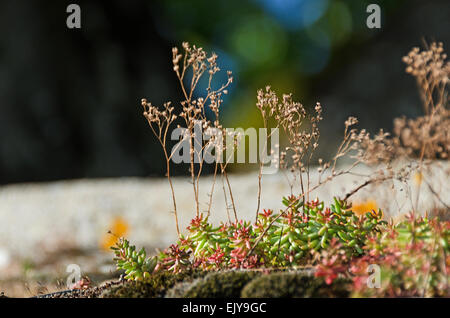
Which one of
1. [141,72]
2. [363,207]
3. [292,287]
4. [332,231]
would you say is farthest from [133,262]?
[141,72]

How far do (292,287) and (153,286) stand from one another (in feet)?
1.84

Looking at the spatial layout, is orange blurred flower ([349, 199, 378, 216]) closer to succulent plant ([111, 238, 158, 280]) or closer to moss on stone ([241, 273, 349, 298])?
moss on stone ([241, 273, 349, 298])

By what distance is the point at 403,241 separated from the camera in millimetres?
1829

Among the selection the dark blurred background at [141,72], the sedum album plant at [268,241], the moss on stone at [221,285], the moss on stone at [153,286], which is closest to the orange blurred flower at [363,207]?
the sedum album plant at [268,241]

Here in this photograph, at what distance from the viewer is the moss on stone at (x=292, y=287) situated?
1733 millimetres

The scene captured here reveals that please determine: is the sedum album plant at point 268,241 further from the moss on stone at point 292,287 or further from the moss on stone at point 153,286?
the moss on stone at point 292,287

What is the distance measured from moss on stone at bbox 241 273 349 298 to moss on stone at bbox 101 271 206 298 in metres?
0.32

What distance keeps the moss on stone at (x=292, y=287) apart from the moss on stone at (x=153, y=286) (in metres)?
Result: 0.32

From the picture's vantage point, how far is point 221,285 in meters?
1.84
